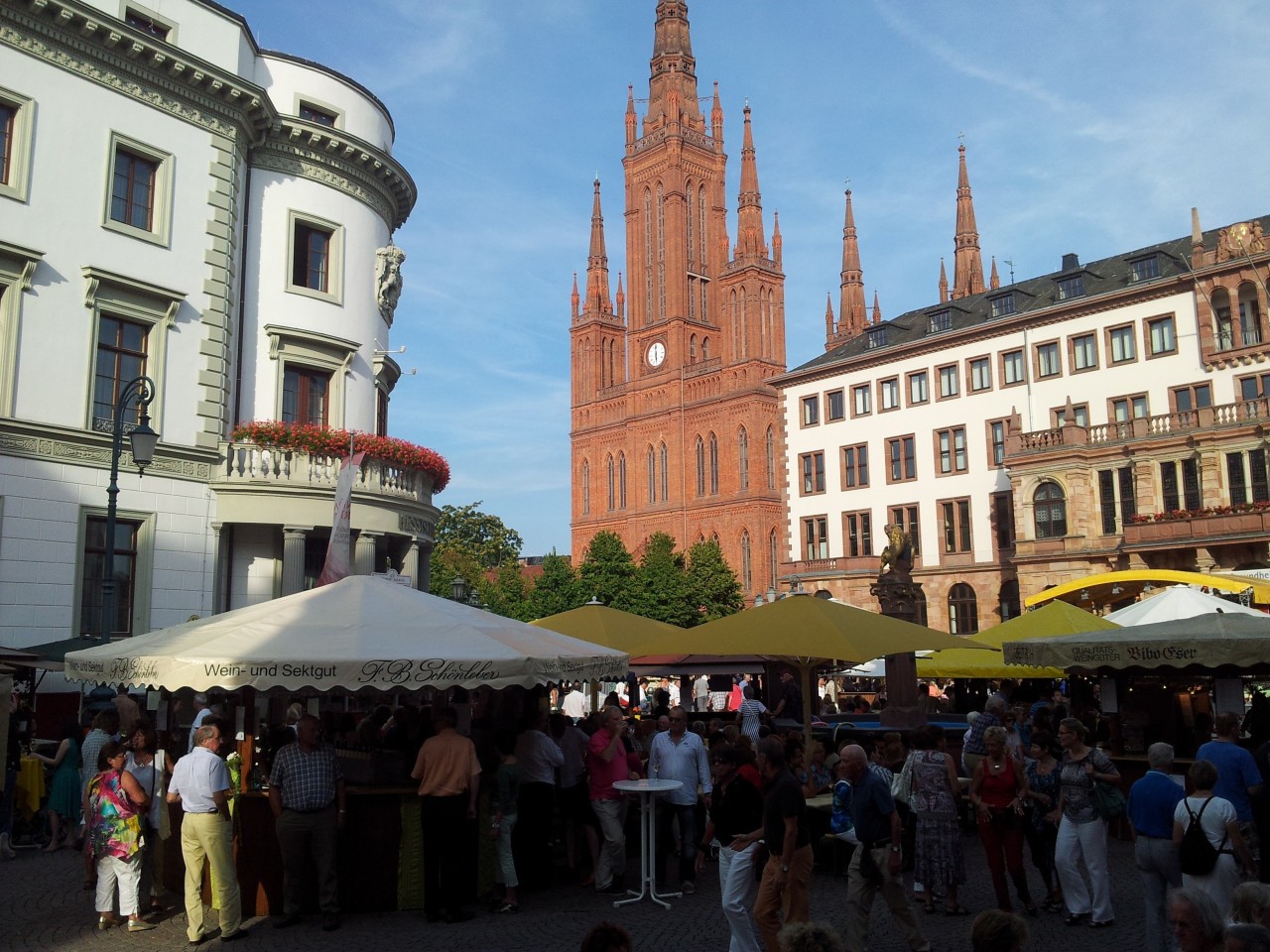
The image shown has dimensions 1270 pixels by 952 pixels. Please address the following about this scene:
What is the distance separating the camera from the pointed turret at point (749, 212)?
89438 millimetres

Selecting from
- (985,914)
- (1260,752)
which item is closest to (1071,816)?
(1260,752)

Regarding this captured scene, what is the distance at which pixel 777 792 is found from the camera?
7.98 meters

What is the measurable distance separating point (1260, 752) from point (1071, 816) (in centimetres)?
180

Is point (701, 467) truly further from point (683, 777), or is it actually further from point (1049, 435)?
point (683, 777)

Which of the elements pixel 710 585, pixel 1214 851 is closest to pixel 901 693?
pixel 1214 851

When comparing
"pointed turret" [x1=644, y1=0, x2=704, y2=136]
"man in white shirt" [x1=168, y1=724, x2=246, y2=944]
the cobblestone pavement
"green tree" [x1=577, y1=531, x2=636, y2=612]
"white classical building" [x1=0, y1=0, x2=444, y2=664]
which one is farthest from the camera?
"pointed turret" [x1=644, y1=0, x2=704, y2=136]

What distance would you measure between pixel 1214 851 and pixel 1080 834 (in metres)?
2.76

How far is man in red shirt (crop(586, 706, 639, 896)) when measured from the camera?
38.9 ft

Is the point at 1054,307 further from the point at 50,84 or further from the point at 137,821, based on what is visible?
the point at 137,821

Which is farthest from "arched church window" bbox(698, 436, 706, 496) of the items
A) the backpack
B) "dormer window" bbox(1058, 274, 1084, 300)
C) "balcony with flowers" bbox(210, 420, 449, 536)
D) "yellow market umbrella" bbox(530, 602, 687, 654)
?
the backpack

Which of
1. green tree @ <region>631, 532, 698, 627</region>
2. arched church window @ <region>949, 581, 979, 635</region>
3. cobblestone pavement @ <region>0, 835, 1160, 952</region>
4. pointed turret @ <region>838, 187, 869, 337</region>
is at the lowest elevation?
cobblestone pavement @ <region>0, 835, 1160, 952</region>

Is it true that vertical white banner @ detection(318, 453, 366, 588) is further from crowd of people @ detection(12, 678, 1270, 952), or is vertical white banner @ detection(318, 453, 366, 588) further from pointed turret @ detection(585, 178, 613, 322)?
pointed turret @ detection(585, 178, 613, 322)

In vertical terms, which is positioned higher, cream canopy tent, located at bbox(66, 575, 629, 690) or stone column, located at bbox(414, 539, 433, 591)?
stone column, located at bbox(414, 539, 433, 591)

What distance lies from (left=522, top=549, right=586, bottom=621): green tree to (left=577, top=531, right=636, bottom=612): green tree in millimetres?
847
